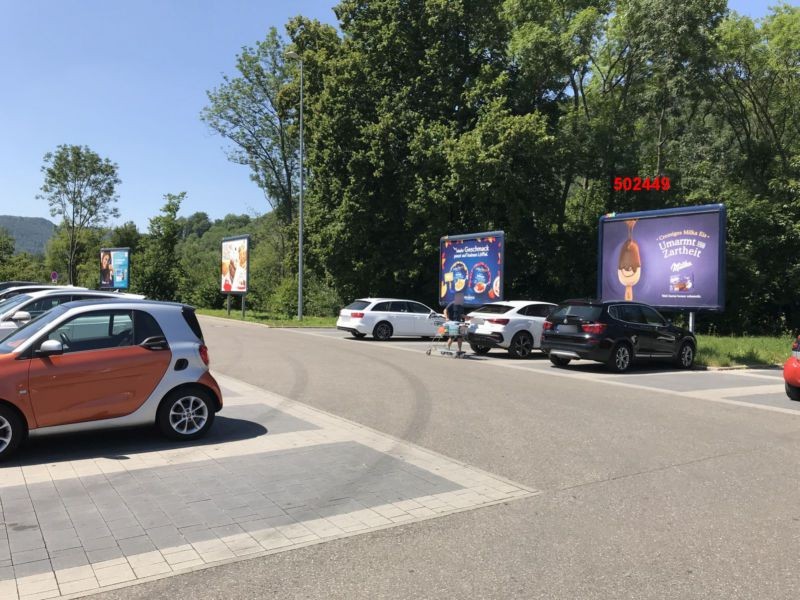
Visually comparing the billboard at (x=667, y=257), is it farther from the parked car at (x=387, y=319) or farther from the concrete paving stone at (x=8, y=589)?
the concrete paving stone at (x=8, y=589)

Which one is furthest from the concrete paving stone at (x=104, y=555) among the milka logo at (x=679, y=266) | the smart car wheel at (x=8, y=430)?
the milka logo at (x=679, y=266)

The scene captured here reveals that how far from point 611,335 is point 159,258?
3787cm

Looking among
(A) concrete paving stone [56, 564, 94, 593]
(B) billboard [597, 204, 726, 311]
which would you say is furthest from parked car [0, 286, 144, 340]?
(B) billboard [597, 204, 726, 311]

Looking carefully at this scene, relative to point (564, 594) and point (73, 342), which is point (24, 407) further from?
point (564, 594)

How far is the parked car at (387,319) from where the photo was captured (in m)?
22.7

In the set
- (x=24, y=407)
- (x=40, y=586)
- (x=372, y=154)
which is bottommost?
(x=40, y=586)

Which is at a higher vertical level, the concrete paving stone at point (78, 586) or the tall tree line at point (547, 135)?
the tall tree line at point (547, 135)

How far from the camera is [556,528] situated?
461 cm

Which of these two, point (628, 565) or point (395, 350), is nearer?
point (628, 565)

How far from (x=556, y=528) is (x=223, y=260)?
1318 inches

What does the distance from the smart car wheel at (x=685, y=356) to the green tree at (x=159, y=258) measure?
37.7 meters

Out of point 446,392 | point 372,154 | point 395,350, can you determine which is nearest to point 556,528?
point 446,392

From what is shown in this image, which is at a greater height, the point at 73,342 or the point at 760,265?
the point at 760,265

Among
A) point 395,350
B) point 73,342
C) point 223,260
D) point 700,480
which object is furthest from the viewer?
point 223,260
